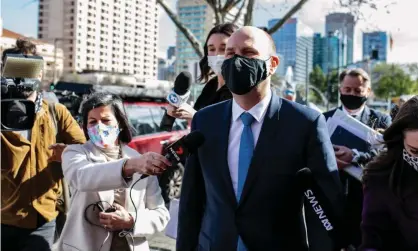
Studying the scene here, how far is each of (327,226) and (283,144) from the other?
15.0 inches

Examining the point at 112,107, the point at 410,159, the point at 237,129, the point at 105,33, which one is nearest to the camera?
the point at 237,129

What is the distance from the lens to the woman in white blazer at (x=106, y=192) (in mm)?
2621

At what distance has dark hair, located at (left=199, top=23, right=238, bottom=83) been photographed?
3.42 meters

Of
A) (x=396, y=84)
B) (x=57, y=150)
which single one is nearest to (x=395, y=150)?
(x=57, y=150)

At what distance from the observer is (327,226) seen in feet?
6.61

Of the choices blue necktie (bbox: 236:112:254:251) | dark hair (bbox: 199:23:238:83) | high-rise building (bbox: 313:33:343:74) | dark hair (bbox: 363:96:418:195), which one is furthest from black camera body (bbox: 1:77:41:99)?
high-rise building (bbox: 313:33:343:74)

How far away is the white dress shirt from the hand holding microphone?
0.30 m

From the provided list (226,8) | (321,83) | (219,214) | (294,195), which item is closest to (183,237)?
(219,214)

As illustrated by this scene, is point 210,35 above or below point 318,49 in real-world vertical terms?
below

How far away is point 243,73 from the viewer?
2203 millimetres

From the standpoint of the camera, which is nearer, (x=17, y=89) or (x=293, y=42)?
(x=17, y=89)

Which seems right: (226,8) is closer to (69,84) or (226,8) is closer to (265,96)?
(69,84)

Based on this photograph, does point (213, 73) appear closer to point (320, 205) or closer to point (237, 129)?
point (237, 129)

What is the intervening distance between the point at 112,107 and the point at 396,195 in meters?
1.71
